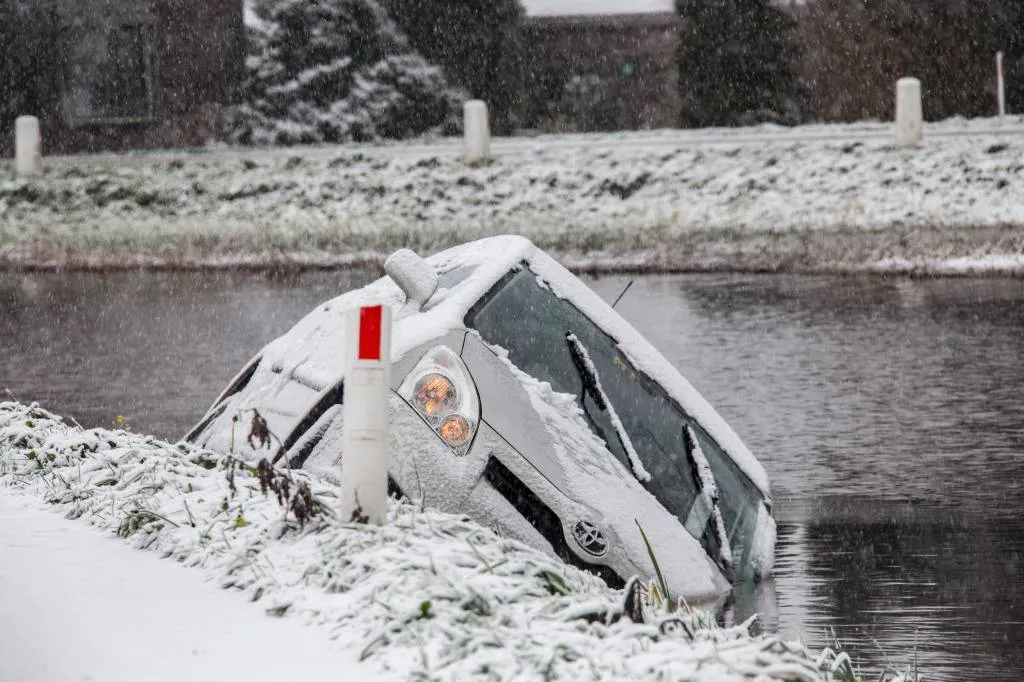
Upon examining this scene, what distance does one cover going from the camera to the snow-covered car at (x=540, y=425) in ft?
19.5

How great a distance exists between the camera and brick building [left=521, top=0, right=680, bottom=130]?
45875 mm

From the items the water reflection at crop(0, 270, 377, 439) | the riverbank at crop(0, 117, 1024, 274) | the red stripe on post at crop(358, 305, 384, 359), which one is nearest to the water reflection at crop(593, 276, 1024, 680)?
the red stripe on post at crop(358, 305, 384, 359)

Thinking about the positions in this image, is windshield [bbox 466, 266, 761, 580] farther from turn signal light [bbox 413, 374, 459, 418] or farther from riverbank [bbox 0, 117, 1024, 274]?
riverbank [bbox 0, 117, 1024, 274]

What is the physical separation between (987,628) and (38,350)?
9939 mm

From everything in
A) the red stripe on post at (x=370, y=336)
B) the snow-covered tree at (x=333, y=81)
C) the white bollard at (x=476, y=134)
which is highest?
the snow-covered tree at (x=333, y=81)

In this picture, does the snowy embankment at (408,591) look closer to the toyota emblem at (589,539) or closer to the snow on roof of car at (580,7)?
the toyota emblem at (589,539)

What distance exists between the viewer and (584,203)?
80.9ft

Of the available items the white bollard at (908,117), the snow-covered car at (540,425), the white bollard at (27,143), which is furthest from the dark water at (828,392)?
the white bollard at (27,143)

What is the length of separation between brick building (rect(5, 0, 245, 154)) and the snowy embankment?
30254mm

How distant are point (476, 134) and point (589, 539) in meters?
21.5

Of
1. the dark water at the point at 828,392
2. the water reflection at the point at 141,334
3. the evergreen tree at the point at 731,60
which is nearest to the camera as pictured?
the dark water at the point at 828,392

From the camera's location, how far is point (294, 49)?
119ft

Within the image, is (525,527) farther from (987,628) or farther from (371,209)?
(371,209)

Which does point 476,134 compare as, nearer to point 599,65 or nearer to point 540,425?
point 540,425
